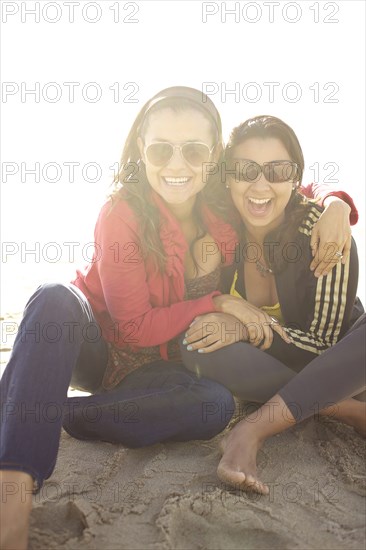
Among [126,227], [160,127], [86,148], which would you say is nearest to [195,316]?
[126,227]

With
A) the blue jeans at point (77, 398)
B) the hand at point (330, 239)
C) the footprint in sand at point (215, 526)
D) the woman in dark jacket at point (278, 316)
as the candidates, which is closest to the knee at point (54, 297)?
the blue jeans at point (77, 398)

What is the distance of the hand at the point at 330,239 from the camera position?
2.83 m

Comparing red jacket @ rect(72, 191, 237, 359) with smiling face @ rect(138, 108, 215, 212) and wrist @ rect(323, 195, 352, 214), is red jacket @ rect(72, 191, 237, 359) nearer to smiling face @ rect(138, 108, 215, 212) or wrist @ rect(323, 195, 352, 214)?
smiling face @ rect(138, 108, 215, 212)

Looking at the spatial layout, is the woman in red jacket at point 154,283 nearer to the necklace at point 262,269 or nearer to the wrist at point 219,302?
the wrist at point 219,302

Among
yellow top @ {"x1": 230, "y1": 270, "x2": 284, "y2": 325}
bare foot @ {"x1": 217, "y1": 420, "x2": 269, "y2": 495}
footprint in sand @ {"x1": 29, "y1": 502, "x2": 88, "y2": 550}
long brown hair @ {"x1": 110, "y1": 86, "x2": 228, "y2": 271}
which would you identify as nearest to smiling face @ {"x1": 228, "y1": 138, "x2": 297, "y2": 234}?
long brown hair @ {"x1": 110, "y1": 86, "x2": 228, "y2": 271}

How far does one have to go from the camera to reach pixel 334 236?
2.83 m

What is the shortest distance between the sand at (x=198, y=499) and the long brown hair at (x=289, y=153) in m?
0.86

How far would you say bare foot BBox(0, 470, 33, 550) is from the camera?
1.98 metres

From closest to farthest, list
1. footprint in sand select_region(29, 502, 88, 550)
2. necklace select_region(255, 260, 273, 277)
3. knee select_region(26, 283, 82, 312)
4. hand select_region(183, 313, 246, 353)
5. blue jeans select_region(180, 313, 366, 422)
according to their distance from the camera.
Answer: footprint in sand select_region(29, 502, 88, 550)
knee select_region(26, 283, 82, 312)
blue jeans select_region(180, 313, 366, 422)
hand select_region(183, 313, 246, 353)
necklace select_region(255, 260, 273, 277)

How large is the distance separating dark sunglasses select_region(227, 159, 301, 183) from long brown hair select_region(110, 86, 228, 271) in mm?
146

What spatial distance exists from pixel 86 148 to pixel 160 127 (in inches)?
691

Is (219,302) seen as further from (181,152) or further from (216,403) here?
(181,152)

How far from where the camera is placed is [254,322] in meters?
2.83

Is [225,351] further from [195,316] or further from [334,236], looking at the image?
[334,236]
